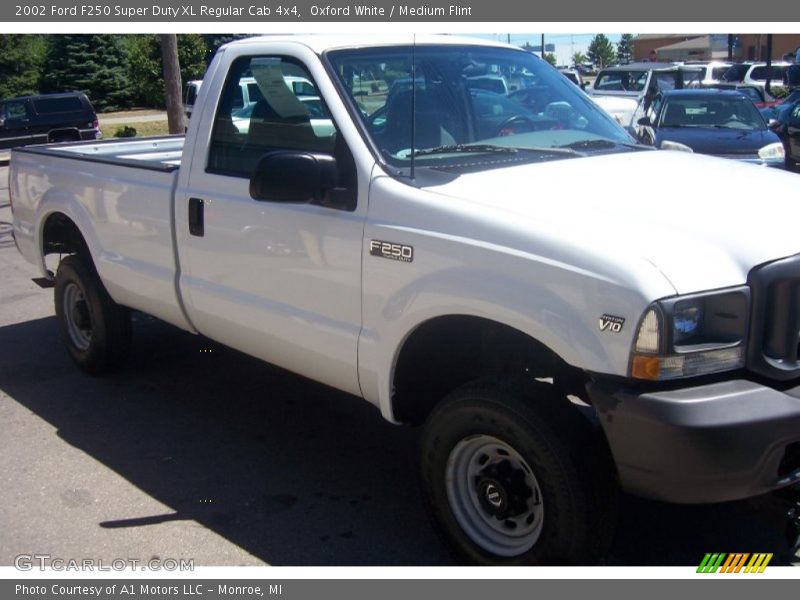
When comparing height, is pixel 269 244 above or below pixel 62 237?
above

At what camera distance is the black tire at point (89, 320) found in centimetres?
586

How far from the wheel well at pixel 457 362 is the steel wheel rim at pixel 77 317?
10.1ft

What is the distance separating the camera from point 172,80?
13.5 metres

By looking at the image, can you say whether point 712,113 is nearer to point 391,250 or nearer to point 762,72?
point 391,250

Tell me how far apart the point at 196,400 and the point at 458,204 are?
2927 millimetres

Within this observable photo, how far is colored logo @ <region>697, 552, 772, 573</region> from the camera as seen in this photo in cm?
359

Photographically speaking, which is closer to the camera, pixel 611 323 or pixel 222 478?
pixel 611 323

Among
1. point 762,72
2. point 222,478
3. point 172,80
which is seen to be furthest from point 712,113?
point 762,72

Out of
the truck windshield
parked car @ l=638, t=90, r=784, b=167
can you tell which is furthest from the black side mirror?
parked car @ l=638, t=90, r=784, b=167

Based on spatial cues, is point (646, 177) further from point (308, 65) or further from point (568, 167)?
point (308, 65)

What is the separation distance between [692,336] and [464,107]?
5.81 ft

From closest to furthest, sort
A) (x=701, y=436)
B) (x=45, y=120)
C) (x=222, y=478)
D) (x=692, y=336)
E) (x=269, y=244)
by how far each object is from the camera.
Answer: (x=701, y=436) → (x=692, y=336) → (x=269, y=244) → (x=222, y=478) → (x=45, y=120)

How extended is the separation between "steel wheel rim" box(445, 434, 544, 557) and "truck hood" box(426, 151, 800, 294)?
84 cm

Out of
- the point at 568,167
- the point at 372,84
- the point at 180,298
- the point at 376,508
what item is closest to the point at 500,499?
the point at 376,508
